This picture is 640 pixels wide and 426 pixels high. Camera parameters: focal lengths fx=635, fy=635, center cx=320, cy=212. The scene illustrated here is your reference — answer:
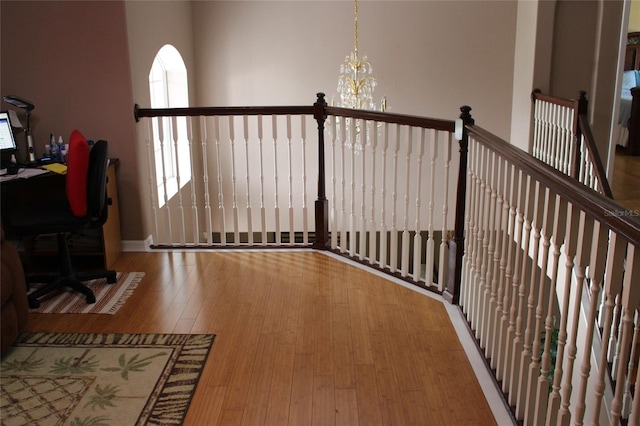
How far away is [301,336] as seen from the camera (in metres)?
3.38

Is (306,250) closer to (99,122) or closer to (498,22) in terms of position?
(99,122)

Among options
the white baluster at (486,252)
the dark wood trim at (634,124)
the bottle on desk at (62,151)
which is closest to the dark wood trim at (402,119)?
the white baluster at (486,252)

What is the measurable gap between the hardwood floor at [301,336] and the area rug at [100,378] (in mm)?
88

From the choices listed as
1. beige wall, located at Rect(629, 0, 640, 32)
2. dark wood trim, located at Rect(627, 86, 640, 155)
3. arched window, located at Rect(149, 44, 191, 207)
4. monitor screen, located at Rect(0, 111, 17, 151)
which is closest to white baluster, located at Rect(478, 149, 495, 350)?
monitor screen, located at Rect(0, 111, 17, 151)

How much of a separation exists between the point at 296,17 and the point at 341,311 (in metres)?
4.78

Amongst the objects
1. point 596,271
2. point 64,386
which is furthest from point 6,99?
point 596,271

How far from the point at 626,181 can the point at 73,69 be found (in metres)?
5.93

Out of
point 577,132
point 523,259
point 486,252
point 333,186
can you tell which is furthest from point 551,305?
point 577,132

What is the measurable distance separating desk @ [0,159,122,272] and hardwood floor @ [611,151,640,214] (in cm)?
452

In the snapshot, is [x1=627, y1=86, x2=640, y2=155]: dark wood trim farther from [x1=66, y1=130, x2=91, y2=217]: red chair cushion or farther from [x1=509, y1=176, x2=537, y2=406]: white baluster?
[x1=66, y1=130, x2=91, y2=217]: red chair cushion

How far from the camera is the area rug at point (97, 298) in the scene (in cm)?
373

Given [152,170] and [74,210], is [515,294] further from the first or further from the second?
[152,170]

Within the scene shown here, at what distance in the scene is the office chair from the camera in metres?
3.61

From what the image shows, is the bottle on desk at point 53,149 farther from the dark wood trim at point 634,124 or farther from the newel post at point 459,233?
the dark wood trim at point 634,124
